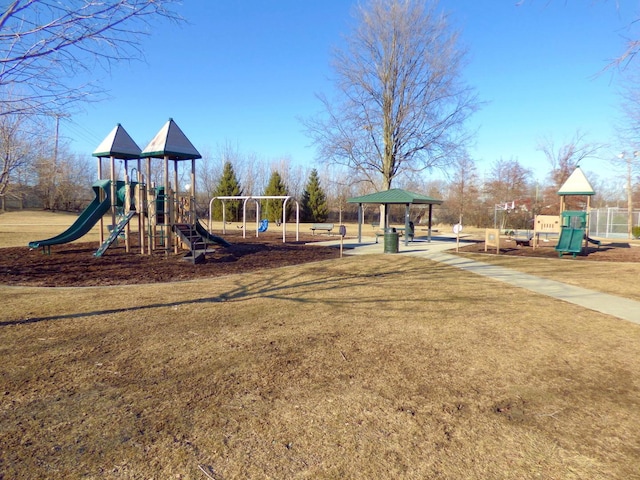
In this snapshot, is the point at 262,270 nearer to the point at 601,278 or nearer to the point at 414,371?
the point at 414,371

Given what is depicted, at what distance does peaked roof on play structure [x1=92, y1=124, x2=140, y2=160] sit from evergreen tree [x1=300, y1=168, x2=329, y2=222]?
38888mm

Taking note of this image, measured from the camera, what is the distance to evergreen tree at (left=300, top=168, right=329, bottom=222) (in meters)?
53.7

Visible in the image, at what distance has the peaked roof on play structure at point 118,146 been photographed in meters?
14.6

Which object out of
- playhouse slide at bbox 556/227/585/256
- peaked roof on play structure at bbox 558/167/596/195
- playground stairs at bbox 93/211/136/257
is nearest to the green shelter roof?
peaked roof on play structure at bbox 558/167/596/195

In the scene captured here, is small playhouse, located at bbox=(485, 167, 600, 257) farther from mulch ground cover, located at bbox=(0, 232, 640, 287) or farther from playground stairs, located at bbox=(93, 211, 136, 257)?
playground stairs, located at bbox=(93, 211, 136, 257)

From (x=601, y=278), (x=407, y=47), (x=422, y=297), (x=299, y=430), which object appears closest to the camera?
(x=299, y=430)

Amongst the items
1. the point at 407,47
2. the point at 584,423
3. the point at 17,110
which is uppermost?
the point at 407,47

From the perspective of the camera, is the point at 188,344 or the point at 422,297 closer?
the point at 188,344

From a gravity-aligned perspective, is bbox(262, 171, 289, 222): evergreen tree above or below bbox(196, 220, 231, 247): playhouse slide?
above

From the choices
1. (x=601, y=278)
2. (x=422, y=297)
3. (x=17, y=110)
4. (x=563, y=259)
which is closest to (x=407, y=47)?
(x=563, y=259)

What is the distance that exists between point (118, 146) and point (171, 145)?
118 inches

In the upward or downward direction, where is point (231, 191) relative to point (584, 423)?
upward

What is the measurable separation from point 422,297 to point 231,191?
47.8 metres

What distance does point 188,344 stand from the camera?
182 inches
